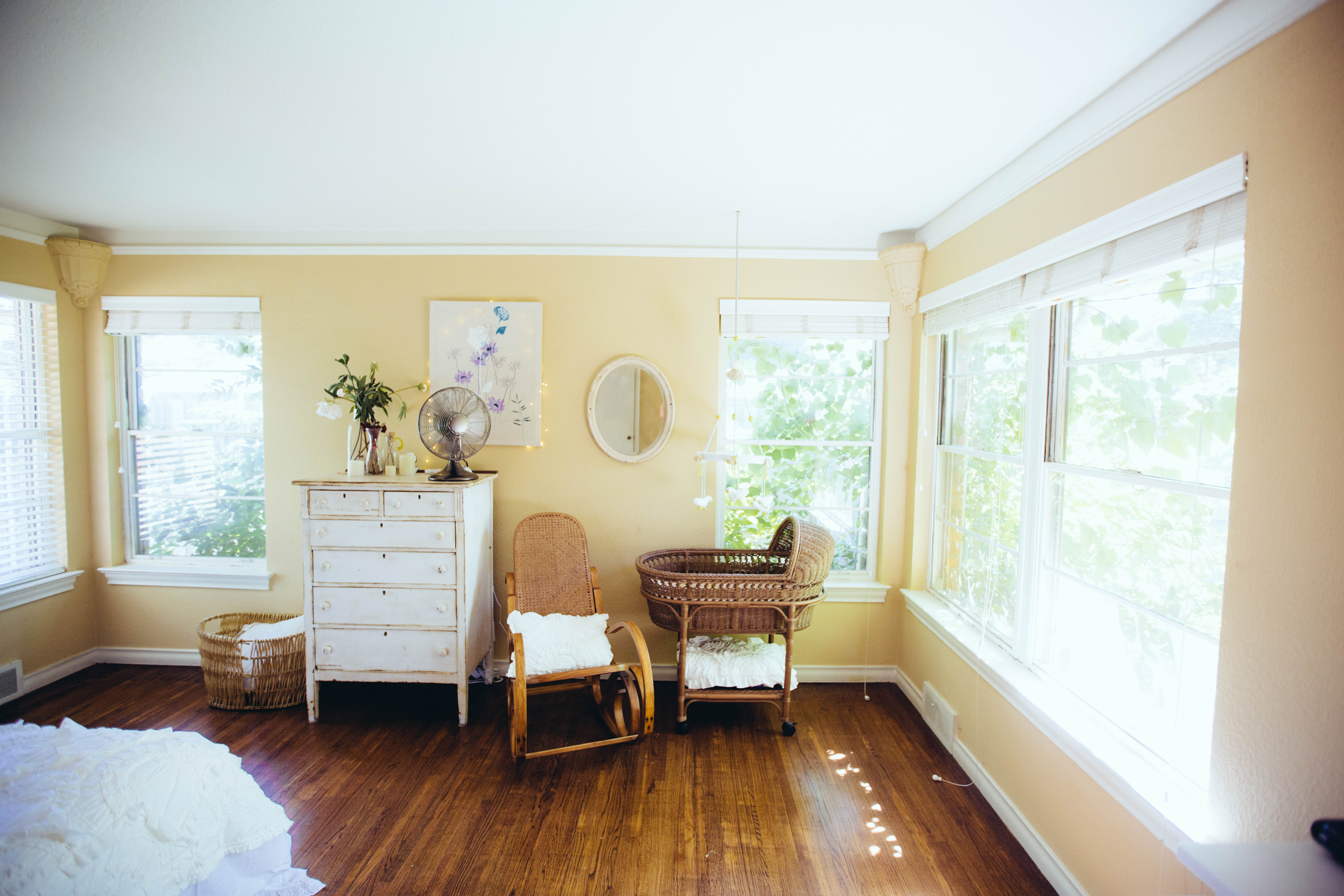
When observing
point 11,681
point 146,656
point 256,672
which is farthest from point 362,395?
point 11,681

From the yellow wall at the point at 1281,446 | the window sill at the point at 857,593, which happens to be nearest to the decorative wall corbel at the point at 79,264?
the window sill at the point at 857,593

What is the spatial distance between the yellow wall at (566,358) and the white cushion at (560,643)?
50 cm

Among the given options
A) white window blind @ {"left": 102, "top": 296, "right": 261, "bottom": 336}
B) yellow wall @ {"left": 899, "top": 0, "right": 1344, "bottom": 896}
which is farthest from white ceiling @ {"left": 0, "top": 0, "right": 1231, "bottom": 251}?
white window blind @ {"left": 102, "top": 296, "right": 261, "bottom": 336}

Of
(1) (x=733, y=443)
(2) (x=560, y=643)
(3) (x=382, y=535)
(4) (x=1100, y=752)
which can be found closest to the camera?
(4) (x=1100, y=752)

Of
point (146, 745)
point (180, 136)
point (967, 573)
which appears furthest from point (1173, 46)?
point (146, 745)

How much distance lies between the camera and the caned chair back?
296 cm

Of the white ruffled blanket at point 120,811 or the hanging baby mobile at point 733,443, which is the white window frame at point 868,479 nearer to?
the hanging baby mobile at point 733,443

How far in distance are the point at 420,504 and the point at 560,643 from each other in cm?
92

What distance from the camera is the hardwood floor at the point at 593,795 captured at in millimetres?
1871

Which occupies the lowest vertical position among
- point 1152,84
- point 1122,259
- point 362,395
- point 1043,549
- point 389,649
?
point 389,649

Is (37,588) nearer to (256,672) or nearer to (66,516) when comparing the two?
(66,516)

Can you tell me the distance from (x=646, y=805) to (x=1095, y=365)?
2.28 metres

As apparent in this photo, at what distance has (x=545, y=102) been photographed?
1.78 m

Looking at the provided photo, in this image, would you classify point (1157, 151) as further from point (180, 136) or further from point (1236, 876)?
point (180, 136)
